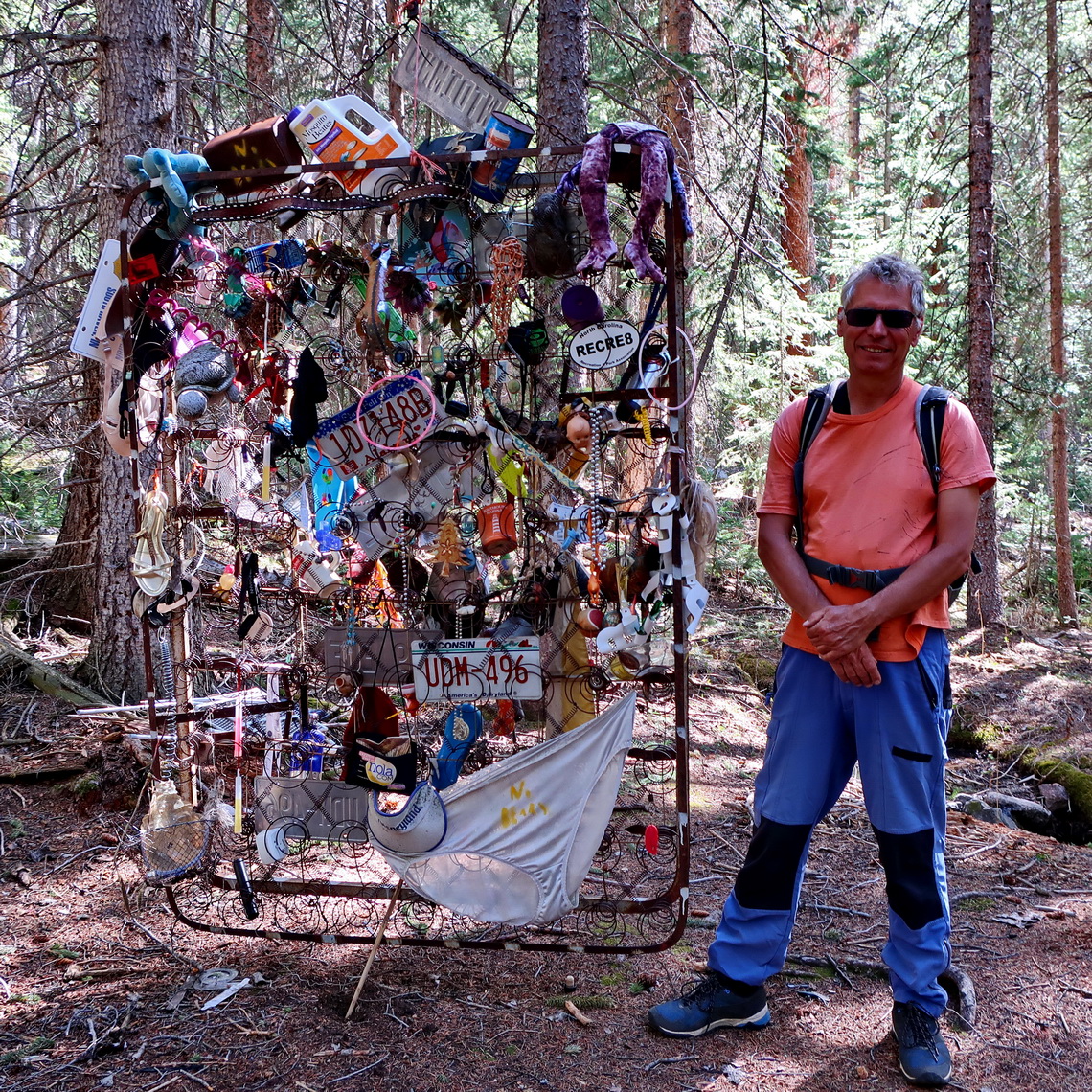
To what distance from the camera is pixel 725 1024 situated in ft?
9.58

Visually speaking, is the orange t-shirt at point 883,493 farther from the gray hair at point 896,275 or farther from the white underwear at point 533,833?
the white underwear at point 533,833

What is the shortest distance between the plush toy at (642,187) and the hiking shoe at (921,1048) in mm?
2285

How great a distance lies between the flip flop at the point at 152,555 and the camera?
344cm

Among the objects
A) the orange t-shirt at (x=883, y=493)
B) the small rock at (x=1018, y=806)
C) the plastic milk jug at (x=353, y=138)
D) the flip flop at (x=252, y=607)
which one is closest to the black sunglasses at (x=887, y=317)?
the orange t-shirt at (x=883, y=493)

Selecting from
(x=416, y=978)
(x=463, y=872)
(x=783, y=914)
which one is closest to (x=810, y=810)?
(x=783, y=914)

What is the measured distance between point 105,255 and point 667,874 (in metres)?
3.31

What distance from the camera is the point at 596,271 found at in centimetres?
294

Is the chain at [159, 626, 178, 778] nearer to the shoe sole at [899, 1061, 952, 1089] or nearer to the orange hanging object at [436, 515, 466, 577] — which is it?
the orange hanging object at [436, 515, 466, 577]

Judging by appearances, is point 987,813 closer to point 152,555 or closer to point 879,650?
point 879,650

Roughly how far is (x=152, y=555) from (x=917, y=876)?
8.90 ft

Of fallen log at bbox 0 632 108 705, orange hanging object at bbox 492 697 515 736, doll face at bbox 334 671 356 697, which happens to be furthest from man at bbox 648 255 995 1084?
fallen log at bbox 0 632 108 705

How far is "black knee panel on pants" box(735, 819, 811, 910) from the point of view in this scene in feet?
9.25

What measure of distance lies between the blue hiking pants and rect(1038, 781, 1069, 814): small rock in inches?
152

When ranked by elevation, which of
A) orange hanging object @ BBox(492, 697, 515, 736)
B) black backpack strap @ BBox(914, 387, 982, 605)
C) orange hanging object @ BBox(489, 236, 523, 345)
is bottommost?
orange hanging object @ BBox(492, 697, 515, 736)
